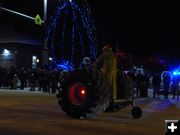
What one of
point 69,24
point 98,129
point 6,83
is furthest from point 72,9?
point 98,129

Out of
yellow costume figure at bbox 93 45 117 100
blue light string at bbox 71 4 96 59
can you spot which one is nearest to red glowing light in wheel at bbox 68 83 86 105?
yellow costume figure at bbox 93 45 117 100

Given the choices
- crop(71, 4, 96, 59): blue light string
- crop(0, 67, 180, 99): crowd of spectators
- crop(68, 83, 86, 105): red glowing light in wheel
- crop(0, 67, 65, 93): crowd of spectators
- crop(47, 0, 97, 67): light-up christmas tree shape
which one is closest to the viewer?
crop(68, 83, 86, 105): red glowing light in wheel

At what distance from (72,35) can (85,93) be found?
106 ft

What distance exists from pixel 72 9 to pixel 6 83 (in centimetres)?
1270

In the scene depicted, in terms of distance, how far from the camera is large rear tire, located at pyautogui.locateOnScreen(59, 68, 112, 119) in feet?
29.6

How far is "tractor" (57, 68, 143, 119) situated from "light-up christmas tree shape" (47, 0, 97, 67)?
2420cm

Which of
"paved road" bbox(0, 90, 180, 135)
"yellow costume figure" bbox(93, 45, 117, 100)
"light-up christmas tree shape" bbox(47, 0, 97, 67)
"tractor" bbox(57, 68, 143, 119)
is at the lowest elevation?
"paved road" bbox(0, 90, 180, 135)

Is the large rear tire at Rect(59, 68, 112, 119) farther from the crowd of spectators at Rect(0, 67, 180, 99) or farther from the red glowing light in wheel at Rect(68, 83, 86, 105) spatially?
the crowd of spectators at Rect(0, 67, 180, 99)

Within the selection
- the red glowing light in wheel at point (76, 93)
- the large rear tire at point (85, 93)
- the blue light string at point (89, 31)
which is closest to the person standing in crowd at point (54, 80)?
the large rear tire at point (85, 93)

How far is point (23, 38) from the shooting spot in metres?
37.4

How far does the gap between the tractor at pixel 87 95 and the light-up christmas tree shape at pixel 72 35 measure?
24202 mm

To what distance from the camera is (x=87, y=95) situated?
912 centimetres

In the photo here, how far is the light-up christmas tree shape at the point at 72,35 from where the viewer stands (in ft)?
118

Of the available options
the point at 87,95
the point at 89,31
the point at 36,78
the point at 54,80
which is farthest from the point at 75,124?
the point at 89,31
